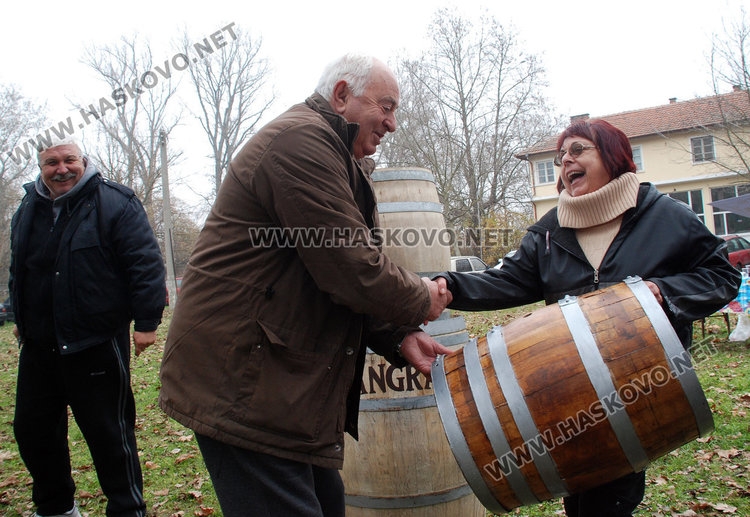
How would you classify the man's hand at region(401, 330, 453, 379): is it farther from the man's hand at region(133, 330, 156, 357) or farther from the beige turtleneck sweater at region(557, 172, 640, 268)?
the man's hand at region(133, 330, 156, 357)

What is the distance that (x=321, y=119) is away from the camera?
6.46 feet

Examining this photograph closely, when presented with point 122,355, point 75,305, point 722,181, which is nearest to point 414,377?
point 122,355

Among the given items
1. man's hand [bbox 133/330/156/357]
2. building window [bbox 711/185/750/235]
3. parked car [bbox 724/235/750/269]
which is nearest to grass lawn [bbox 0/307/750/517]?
man's hand [bbox 133/330/156/357]

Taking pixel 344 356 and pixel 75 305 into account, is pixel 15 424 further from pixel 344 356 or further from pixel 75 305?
pixel 344 356

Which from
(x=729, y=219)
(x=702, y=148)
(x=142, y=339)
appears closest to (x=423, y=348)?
(x=142, y=339)

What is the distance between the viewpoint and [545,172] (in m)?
34.9

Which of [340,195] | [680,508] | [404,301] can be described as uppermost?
[340,195]

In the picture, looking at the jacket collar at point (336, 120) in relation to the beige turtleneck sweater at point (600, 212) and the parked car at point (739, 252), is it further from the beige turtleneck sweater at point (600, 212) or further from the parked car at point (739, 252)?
the parked car at point (739, 252)

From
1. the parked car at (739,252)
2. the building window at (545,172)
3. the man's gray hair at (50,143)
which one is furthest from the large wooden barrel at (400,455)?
the building window at (545,172)

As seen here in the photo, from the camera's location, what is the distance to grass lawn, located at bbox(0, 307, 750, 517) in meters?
3.68

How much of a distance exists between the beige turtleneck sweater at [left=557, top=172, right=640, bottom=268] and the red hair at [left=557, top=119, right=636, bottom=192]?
2.0 inches

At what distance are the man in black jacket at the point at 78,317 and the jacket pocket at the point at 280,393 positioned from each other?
5.26 feet

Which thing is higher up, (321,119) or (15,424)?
(321,119)

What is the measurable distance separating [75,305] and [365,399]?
1.57 m
